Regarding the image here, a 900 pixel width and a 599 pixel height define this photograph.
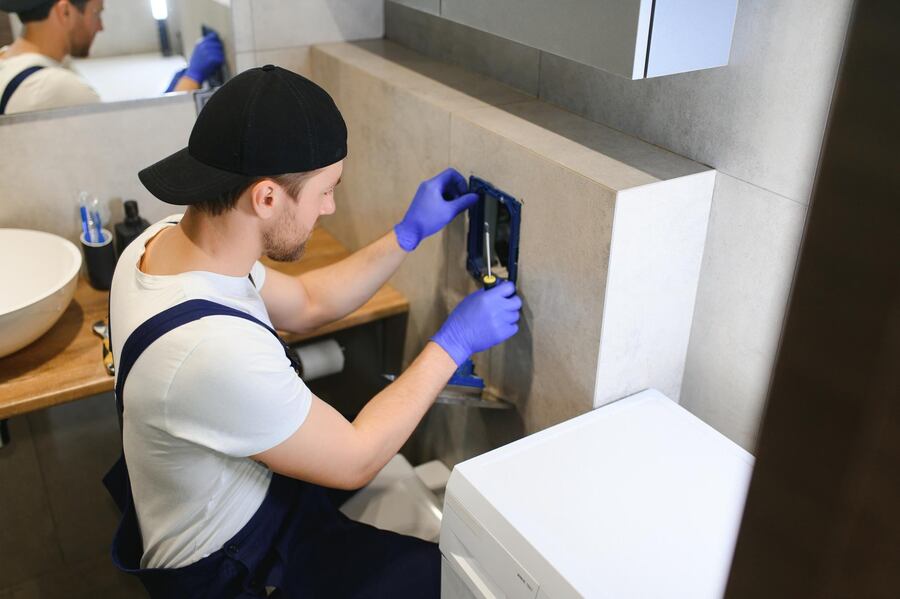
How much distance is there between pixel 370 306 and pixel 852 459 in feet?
5.60

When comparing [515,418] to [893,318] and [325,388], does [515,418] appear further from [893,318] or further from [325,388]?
[893,318]

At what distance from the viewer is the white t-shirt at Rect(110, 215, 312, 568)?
3.76ft

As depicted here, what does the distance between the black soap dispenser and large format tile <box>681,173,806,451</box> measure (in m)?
1.26

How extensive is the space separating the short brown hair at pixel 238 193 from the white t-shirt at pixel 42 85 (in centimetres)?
80

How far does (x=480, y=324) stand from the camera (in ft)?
4.56

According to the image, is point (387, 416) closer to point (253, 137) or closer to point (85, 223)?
point (253, 137)

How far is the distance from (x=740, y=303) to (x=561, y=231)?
30 cm

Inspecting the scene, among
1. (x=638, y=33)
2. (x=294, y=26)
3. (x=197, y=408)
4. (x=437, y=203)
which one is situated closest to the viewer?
(x=638, y=33)

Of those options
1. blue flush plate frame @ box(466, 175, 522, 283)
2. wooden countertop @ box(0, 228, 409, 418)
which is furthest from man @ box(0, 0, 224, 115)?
blue flush plate frame @ box(466, 175, 522, 283)

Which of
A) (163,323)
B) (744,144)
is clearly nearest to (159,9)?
(163,323)

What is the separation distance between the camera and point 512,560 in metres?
1.10

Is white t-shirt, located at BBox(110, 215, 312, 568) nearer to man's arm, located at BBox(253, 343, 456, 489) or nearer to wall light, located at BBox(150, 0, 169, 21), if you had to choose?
man's arm, located at BBox(253, 343, 456, 489)

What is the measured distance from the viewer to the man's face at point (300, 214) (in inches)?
49.1

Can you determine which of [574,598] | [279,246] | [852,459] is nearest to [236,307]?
[279,246]
